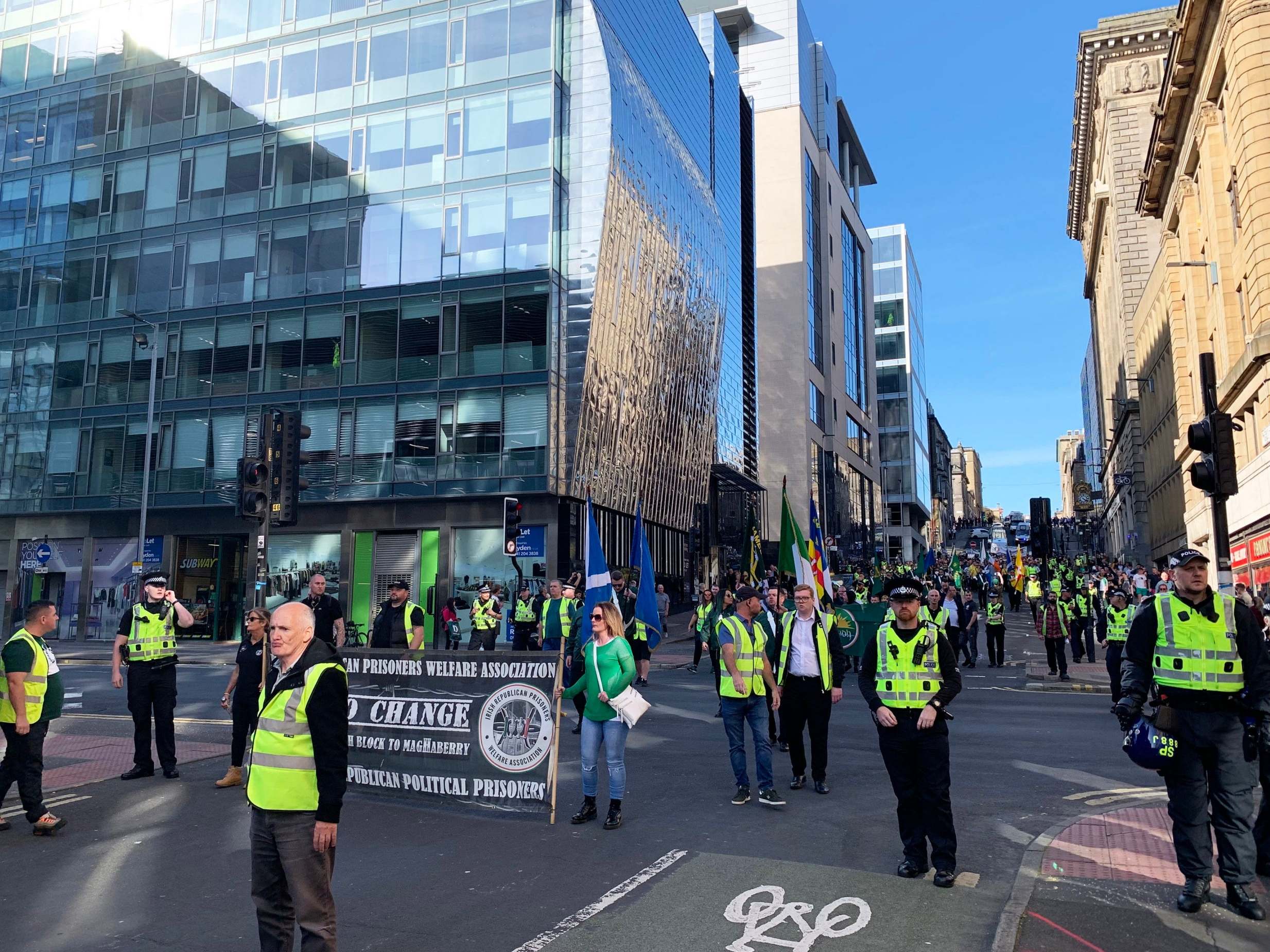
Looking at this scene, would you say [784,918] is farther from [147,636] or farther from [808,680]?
[147,636]

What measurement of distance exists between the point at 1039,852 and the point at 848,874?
4.83ft

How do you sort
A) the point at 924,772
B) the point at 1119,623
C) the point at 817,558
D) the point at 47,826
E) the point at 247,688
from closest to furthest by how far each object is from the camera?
the point at 924,772
the point at 47,826
the point at 247,688
the point at 1119,623
the point at 817,558

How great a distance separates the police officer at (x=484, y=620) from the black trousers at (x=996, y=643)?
11.4m

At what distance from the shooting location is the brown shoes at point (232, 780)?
30.8 feet

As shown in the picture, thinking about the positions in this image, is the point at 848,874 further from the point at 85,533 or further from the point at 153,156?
the point at 153,156

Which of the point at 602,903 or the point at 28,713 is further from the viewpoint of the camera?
the point at 28,713

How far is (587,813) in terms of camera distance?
310 inches

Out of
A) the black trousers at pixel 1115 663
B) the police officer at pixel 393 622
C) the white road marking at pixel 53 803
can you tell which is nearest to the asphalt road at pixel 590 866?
the white road marking at pixel 53 803

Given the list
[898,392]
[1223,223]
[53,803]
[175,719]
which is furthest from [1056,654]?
[898,392]

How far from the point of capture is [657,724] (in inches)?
537

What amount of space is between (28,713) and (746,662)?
6.06m

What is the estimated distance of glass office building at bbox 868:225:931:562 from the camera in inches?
4353

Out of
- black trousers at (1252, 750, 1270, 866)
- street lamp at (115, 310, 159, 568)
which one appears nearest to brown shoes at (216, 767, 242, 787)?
black trousers at (1252, 750, 1270, 866)

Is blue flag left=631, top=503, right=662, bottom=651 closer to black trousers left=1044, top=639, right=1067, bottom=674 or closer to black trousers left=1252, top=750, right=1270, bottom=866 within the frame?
black trousers left=1252, top=750, right=1270, bottom=866
